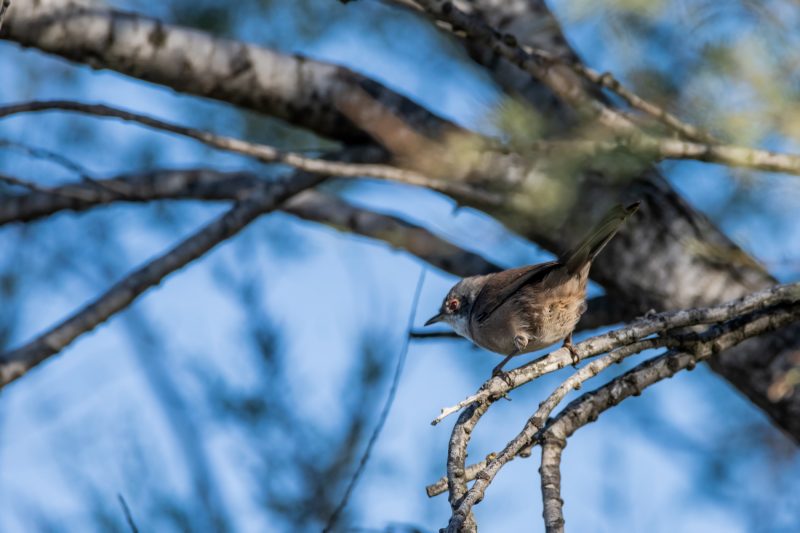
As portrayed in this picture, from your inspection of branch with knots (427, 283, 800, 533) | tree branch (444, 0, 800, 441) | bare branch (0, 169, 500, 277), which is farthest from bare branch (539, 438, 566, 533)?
bare branch (0, 169, 500, 277)

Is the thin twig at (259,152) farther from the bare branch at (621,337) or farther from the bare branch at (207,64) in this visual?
the bare branch at (621,337)

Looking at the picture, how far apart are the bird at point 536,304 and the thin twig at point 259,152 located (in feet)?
1.52

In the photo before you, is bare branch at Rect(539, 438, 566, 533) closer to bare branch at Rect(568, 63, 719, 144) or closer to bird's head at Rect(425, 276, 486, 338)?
bare branch at Rect(568, 63, 719, 144)

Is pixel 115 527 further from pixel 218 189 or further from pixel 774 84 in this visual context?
pixel 774 84

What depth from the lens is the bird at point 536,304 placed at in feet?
12.1

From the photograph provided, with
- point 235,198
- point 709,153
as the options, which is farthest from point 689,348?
point 235,198

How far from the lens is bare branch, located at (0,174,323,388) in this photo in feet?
12.4

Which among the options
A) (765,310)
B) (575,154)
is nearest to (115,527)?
(575,154)

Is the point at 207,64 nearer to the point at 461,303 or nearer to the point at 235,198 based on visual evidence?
the point at 235,198

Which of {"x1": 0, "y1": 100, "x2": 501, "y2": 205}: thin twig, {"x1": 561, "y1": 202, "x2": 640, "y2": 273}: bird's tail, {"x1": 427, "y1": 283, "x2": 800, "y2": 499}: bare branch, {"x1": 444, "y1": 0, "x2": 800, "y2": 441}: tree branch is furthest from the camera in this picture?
{"x1": 444, "y1": 0, "x2": 800, "y2": 441}: tree branch

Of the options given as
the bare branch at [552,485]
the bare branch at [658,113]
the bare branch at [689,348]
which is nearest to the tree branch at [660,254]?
the bare branch at [658,113]

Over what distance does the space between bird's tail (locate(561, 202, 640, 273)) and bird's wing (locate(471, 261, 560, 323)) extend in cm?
9

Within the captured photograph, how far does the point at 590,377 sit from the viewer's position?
268cm

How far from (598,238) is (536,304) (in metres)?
0.49
